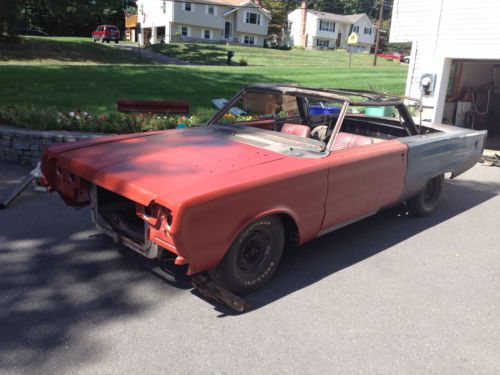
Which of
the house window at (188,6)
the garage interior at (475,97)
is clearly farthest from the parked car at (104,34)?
the garage interior at (475,97)

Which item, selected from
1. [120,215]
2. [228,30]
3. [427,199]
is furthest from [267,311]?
[228,30]

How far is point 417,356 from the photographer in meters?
3.10

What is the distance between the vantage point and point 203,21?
154 feet

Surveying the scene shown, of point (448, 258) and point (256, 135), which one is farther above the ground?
point (256, 135)

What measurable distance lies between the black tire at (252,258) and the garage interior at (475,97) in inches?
368

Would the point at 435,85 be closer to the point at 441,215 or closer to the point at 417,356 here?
the point at 441,215

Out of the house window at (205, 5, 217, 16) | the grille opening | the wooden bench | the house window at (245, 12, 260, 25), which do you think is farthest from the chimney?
the grille opening

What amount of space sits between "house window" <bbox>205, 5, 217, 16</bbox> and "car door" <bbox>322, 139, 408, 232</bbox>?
1799 inches

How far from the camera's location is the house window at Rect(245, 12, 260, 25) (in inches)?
1996

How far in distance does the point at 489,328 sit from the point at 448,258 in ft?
4.14

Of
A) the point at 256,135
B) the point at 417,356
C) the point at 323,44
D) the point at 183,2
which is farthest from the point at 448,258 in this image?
the point at 323,44

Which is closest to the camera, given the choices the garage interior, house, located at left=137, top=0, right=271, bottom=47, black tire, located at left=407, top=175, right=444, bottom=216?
black tire, located at left=407, top=175, right=444, bottom=216

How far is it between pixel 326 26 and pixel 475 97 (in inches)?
2207

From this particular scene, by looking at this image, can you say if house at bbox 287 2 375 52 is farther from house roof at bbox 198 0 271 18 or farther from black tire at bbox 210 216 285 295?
black tire at bbox 210 216 285 295
